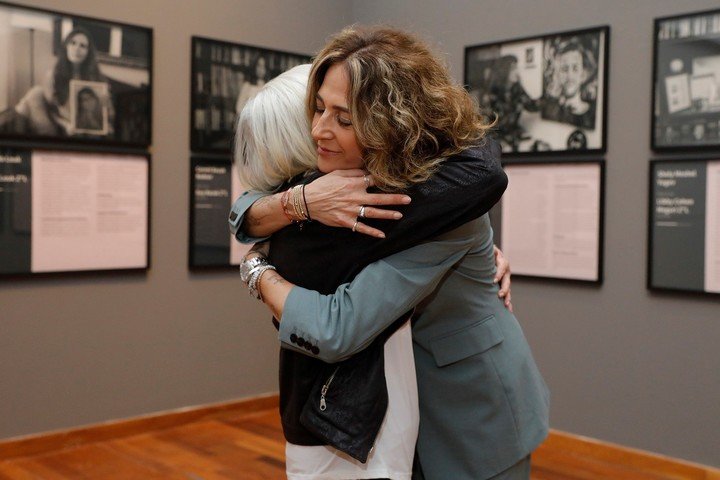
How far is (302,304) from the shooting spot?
1.33 meters

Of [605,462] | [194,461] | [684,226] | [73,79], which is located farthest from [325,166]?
[605,462]

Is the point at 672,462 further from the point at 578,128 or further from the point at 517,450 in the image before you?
the point at 517,450

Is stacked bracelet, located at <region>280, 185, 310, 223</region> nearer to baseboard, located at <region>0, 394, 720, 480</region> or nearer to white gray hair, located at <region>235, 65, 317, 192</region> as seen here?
white gray hair, located at <region>235, 65, 317, 192</region>

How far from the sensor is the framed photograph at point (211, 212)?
14.9 feet

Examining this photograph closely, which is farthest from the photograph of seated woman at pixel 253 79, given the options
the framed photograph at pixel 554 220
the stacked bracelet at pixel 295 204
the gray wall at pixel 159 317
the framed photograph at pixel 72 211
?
the stacked bracelet at pixel 295 204

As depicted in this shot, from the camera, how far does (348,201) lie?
1.33 metres

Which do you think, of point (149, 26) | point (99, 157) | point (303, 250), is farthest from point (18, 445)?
point (303, 250)

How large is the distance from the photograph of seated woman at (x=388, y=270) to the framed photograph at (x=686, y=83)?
2524 mm

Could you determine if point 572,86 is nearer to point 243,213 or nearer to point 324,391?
point 243,213

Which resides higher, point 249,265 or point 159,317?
point 249,265

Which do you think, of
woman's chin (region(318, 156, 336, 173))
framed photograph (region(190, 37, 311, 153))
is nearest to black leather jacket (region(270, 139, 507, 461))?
woman's chin (region(318, 156, 336, 173))

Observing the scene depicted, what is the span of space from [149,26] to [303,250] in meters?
3.30

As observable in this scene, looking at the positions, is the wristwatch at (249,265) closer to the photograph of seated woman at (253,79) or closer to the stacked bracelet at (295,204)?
the stacked bracelet at (295,204)

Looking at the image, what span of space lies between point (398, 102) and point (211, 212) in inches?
136
